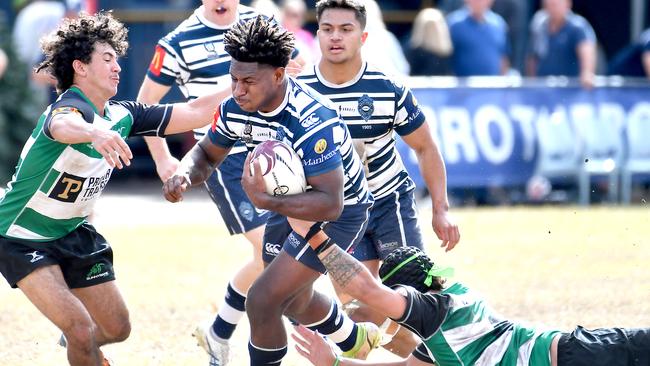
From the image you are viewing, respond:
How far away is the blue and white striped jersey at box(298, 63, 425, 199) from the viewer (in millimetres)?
6699

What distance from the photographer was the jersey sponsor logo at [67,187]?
6.23 meters

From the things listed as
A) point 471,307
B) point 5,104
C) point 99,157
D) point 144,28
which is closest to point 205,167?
point 99,157

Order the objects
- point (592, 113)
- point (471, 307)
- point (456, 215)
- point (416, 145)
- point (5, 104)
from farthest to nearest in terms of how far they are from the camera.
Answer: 1. point (5, 104)
2. point (592, 113)
3. point (456, 215)
4. point (416, 145)
5. point (471, 307)

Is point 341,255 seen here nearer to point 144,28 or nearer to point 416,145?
point 416,145

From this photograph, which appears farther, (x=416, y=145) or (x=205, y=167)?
(x=416, y=145)

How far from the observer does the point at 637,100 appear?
46.3 feet

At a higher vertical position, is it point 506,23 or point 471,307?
point 471,307

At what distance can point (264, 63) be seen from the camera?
19.1ft

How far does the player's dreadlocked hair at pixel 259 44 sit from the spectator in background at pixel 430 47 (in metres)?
8.36

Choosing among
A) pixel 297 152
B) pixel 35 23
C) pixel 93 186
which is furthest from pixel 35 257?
pixel 35 23

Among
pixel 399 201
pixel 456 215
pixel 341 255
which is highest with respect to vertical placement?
pixel 341 255

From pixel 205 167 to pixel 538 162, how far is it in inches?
321

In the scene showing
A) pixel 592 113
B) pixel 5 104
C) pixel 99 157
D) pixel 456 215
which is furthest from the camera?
pixel 5 104

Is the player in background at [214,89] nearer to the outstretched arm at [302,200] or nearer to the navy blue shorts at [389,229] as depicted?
the navy blue shorts at [389,229]
